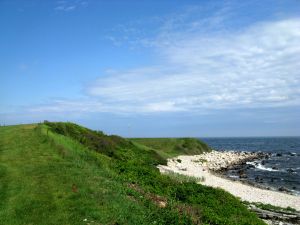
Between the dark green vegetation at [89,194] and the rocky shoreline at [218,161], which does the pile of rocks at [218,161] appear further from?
the dark green vegetation at [89,194]

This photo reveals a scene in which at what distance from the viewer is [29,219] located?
64.3ft

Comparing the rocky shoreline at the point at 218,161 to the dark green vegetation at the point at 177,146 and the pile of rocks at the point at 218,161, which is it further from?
the dark green vegetation at the point at 177,146

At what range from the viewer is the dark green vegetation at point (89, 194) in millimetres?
20203

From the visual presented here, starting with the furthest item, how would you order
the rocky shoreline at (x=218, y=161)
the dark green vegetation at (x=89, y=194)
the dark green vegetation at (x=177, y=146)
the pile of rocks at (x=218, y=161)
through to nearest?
the dark green vegetation at (x=177, y=146)
the pile of rocks at (x=218, y=161)
the rocky shoreline at (x=218, y=161)
the dark green vegetation at (x=89, y=194)

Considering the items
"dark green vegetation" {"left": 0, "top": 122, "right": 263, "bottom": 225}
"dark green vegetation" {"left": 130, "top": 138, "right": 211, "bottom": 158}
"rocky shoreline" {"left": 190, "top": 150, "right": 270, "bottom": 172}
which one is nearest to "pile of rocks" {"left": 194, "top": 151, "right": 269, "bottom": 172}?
"rocky shoreline" {"left": 190, "top": 150, "right": 270, "bottom": 172}

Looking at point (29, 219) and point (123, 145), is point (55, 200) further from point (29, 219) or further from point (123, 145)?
point (123, 145)

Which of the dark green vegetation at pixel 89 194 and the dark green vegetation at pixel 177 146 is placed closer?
the dark green vegetation at pixel 89 194

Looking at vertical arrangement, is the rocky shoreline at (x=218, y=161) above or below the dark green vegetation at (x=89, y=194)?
below

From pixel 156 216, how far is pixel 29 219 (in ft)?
22.2

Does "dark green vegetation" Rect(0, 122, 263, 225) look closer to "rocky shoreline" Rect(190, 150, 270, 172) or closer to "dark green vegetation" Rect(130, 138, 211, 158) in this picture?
"rocky shoreline" Rect(190, 150, 270, 172)

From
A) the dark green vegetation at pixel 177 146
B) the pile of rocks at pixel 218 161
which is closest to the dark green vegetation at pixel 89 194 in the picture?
the pile of rocks at pixel 218 161

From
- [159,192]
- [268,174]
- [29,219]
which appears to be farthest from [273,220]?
[268,174]

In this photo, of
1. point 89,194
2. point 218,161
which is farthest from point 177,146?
point 89,194

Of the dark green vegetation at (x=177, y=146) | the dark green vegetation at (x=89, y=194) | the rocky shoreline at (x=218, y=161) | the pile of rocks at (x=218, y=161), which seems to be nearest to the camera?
the dark green vegetation at (x=89, y=194)
